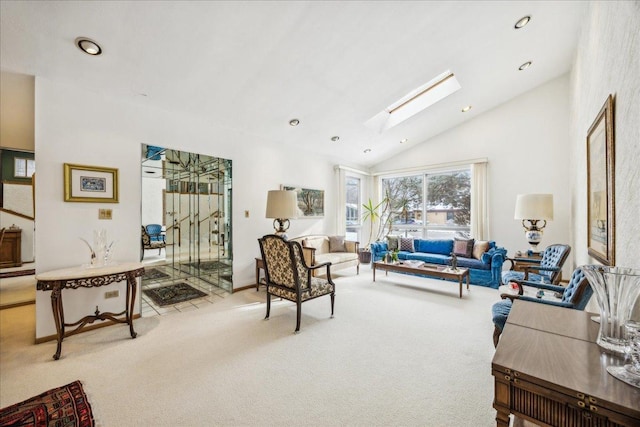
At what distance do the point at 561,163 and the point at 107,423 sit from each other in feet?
23.3

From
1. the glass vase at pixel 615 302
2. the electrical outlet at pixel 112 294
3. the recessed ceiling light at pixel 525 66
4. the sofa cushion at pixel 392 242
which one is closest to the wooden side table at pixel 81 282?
the electrical outlet at pixel 112 294

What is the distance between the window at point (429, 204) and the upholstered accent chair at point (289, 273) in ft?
14.3

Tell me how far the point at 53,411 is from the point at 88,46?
2.98 metres

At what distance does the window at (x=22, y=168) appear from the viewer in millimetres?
3966

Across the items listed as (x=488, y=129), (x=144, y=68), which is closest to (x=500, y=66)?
(x=488, y=129)

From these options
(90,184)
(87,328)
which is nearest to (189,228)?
(90,184)

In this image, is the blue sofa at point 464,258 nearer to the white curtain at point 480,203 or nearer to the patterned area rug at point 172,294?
the white curtain at point 480,203

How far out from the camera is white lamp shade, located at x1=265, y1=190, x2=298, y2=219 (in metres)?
4.11

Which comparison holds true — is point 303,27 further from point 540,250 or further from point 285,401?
point 540,250

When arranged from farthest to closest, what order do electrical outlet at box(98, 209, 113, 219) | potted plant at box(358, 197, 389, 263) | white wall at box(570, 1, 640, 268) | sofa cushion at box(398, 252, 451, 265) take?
1. potted plant at box(358, 197, 389, 263)
2. sofa cushion at box(398, 252, 451, 265)
3. electrical outlet at box(98, 209, 113, 219)
4. white wall at box(570, 1, 640, 268)

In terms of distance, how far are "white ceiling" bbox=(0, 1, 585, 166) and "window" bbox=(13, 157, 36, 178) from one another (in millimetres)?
2074

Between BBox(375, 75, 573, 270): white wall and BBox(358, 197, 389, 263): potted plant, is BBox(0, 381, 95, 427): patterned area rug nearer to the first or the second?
BBox(358, 197, 389, 263): potted plant

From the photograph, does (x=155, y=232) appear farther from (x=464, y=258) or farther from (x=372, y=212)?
(x=464, y=258)

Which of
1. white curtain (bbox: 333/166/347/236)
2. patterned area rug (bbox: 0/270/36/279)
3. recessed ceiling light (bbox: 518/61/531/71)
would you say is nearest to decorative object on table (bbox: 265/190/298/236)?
white curtain (bbox: 333/166/347/236)
